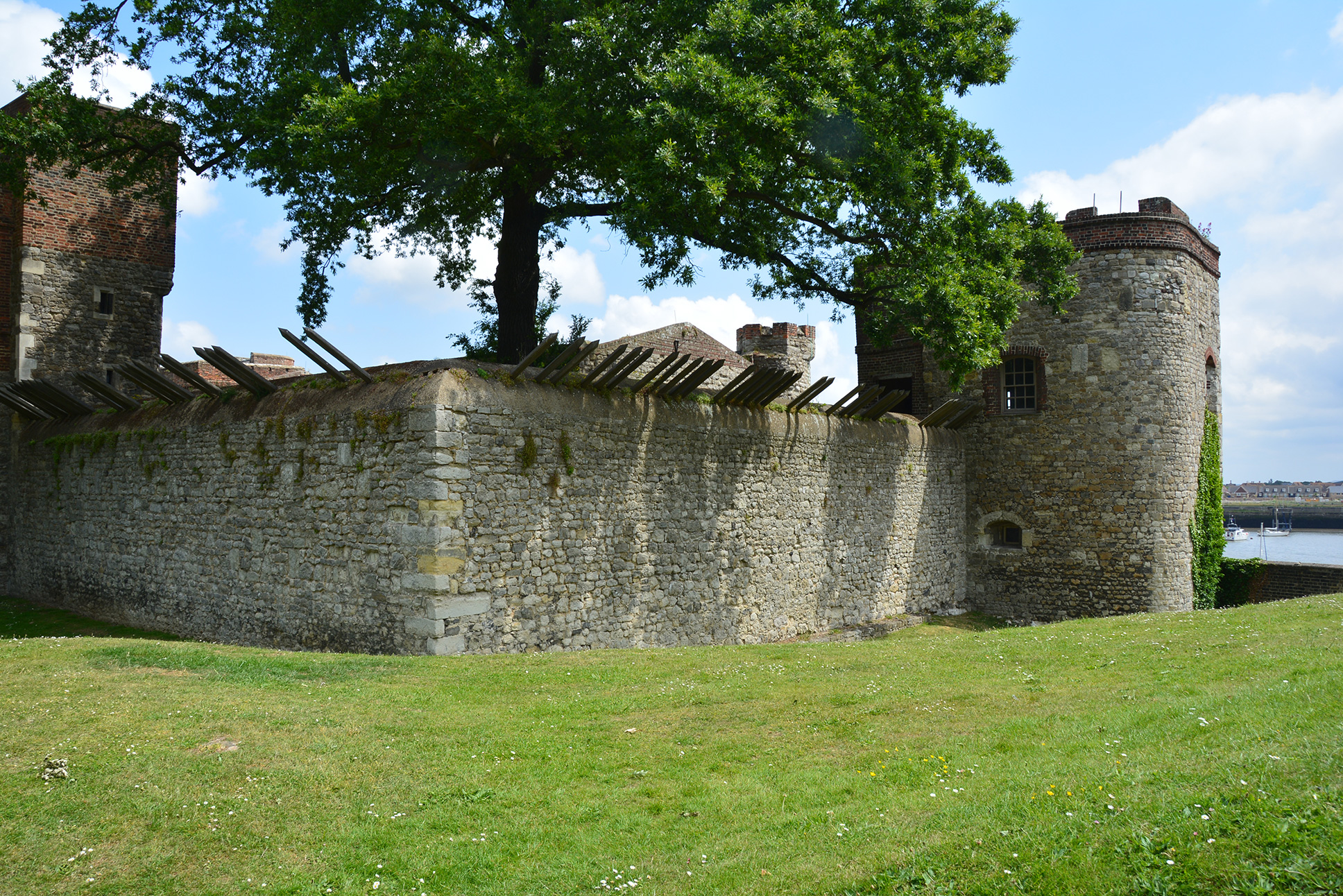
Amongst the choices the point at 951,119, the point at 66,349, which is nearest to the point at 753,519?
the point at 951,119

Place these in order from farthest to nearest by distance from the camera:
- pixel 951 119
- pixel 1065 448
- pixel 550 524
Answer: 1. pixel 1065 448
2. pixel 951 119
3. pixel 550 524

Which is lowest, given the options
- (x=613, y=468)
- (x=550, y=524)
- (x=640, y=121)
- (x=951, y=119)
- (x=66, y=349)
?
(x=550, y=524)

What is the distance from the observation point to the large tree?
11.4 metres

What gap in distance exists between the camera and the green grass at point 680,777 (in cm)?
415

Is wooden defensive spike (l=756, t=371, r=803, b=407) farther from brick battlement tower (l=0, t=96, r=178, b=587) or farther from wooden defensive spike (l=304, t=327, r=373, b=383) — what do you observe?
brick battlement tower (l=0, t=96, r=178, b=587)

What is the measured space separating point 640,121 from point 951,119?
4934 millimetres

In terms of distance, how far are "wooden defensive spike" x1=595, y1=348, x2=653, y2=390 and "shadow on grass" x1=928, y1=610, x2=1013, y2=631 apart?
9034 mm

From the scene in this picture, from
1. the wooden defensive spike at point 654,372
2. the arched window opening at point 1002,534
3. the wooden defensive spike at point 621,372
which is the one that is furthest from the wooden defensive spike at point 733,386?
the arched window opening at point 1002,534

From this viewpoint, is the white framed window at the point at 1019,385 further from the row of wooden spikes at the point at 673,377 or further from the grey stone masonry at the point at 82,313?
the grey stone masonry at the point at 82,313

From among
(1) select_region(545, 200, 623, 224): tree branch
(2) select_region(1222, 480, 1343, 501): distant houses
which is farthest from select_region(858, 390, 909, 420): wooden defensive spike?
(2) select_region(1222, 480, 1343, 501): distant houses

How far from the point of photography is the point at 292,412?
11266mm

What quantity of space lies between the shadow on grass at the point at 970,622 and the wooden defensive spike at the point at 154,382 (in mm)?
13816

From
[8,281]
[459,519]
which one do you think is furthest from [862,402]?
[8,281]

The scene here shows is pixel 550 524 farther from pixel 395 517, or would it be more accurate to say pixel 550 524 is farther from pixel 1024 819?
pixel 1024 819
